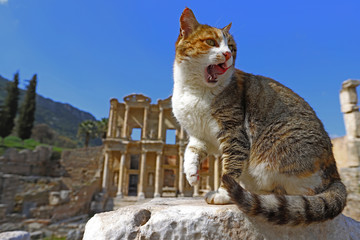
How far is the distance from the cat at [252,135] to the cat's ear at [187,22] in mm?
12

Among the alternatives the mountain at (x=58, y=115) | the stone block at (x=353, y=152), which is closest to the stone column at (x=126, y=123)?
the stone block at (x=353, y=152)

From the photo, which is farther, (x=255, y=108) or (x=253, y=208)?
(x=255, y=108)

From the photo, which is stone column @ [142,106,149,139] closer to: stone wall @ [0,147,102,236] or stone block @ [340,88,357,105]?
stone wall @ [0,147,102,236]

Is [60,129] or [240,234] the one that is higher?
[60,129]

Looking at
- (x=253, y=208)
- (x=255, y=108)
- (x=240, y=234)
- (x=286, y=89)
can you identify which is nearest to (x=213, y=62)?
(x=255, y=108)

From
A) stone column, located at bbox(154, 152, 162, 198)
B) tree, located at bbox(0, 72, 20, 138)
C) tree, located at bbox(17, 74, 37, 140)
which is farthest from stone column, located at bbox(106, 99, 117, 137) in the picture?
tree, located at bbox(0, 72, 20, 138)

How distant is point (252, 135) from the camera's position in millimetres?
2811

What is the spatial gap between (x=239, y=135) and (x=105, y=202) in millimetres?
30607

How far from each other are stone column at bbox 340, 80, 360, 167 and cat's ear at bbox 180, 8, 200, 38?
1314 centimetres

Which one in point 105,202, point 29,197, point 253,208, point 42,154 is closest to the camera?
point 253,208

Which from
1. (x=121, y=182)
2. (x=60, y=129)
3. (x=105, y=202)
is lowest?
(x=105, y=202)

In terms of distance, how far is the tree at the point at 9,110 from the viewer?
46062 millimetres

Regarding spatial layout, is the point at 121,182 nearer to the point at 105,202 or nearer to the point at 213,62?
the point at 105,202

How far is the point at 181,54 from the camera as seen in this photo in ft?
10.6
